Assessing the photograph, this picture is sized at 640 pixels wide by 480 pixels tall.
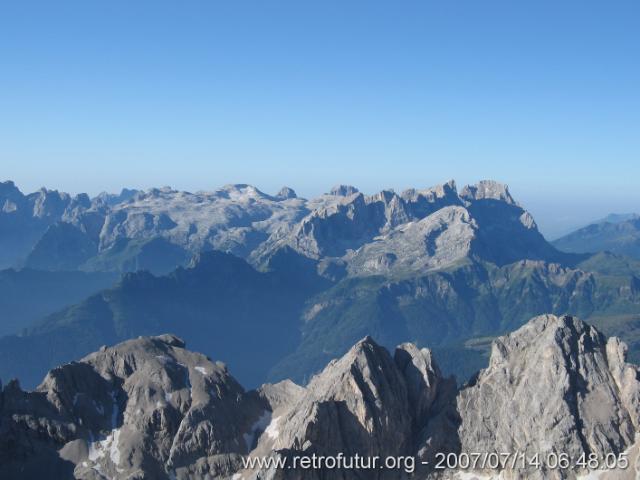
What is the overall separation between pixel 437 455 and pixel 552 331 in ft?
138

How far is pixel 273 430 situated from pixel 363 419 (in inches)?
1074

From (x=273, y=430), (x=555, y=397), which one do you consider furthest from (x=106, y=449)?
(x=555, y=397)

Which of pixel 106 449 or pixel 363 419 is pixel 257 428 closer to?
pixel 363 419

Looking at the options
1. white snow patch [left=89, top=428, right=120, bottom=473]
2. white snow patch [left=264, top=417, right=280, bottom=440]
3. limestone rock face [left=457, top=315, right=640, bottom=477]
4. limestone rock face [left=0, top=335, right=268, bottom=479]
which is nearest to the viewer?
limestone rock face [left=457, top=315, right=640, bottom=477]

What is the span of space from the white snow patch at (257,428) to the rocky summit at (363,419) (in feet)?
1.33

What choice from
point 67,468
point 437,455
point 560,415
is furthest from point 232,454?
point 560,415

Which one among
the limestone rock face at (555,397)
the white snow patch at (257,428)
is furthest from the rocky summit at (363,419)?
the white snow patch at (257,428)

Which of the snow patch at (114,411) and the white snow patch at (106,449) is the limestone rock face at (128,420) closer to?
the white snow patch at (106,449)

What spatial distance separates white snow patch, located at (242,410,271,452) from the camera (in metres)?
178

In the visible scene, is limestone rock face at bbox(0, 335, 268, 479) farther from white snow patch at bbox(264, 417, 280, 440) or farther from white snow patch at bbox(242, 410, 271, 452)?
white snow patch at bbox(264, 417, 280, 440)

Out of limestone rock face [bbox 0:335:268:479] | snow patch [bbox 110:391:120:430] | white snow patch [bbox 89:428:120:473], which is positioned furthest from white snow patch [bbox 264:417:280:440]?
snow patch [bbox 110:391:120:430]

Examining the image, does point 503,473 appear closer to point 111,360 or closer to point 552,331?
point 552,331

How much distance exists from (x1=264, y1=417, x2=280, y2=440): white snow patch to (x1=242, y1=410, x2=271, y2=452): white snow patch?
1.43 m

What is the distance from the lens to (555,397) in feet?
532
